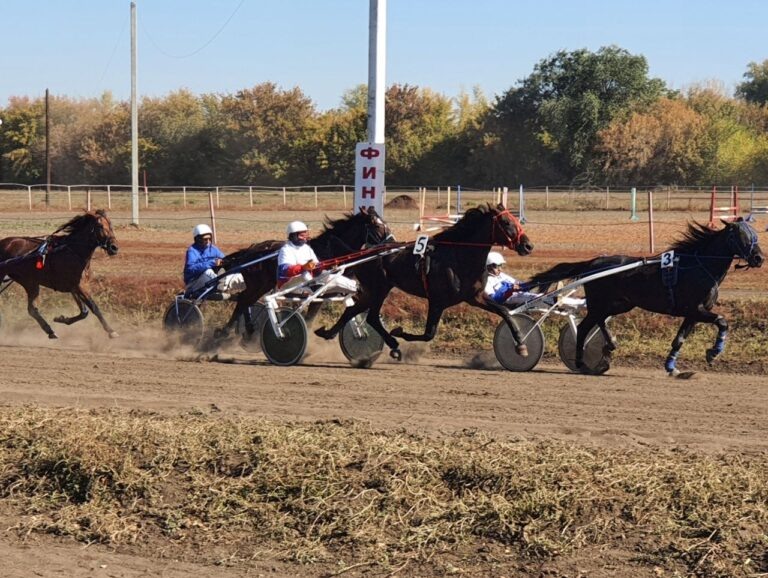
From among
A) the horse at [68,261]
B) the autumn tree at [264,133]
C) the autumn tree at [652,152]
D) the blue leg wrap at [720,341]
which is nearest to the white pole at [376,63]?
the horse at [68,261]

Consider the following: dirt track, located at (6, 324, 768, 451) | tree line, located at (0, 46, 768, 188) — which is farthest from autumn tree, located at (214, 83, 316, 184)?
dirt track, located at (6, 324, 768, 451)

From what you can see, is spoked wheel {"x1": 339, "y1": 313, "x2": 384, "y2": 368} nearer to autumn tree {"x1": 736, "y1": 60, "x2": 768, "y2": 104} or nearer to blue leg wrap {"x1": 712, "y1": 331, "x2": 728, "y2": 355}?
blue leg wrap {"x1": 712, "y1": 331, "x2": 728, "y2": 355}

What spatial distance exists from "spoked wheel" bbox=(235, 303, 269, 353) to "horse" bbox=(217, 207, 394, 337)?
0.27 feet

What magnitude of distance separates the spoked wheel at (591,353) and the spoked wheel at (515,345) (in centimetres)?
36

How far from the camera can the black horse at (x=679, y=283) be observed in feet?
38.9

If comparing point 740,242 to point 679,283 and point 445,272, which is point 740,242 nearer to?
point 679,283

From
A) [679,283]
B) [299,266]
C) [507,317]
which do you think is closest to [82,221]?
[299,266]

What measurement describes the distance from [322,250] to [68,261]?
3591 mm

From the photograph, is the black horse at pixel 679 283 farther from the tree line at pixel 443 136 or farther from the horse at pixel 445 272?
the tree line at pixel 443 136

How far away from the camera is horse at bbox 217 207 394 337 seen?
554 inches

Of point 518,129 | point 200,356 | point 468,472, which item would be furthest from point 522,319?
point 518,129

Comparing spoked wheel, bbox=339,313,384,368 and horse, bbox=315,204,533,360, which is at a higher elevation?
horse, bbox=315,204,533,360

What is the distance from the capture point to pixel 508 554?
6414 millimetres

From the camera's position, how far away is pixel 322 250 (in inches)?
563
